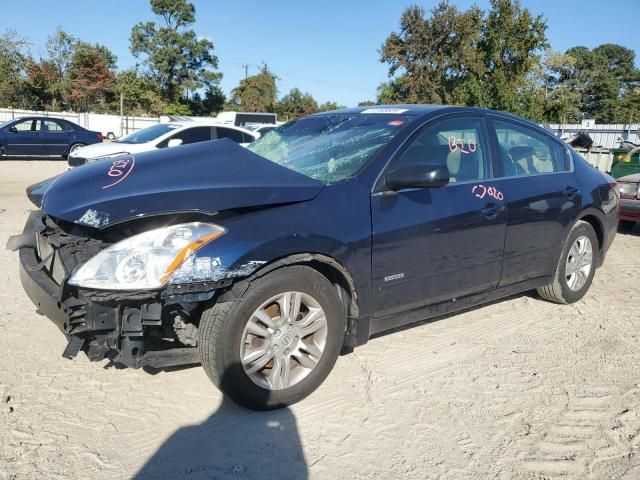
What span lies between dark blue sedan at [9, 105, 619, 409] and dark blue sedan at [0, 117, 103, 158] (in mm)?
16512

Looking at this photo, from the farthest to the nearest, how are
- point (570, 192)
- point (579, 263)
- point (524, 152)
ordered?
point (579, 263)
point (570, 192)
point (524, 152)

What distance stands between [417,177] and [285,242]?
0.93 metres

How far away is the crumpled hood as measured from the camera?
274 centimetres

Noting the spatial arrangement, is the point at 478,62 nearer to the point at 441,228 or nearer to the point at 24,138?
the point at 24,138

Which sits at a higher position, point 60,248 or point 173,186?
point 173,186

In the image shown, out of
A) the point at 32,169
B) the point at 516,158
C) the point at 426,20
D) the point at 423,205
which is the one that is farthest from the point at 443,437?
the point at 426,20

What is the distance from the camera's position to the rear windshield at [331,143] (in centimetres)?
346

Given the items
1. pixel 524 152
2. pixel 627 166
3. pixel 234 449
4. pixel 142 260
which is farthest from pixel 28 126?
pixel 234 449

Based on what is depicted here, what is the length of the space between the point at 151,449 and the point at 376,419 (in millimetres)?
1183

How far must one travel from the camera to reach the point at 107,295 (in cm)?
255

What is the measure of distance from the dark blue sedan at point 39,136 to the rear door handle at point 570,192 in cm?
1687

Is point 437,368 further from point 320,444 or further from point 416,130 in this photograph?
point 416,130

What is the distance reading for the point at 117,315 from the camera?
2.58 m

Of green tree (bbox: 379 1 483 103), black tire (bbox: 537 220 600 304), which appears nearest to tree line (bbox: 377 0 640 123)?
green tree (bbox: 379 1 483 103)
